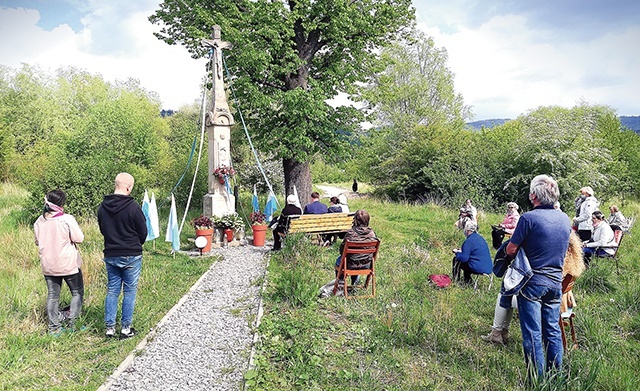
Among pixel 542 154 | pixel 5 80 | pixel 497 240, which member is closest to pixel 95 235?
pixel 497 240

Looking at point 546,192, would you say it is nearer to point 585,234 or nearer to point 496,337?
point 496,337

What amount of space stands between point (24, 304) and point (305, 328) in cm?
377

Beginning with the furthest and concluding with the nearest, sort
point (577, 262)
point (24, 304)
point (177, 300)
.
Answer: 1. point (177, 300)
2. point (24, 304)
3. point (577, 262)

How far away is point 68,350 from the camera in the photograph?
4.61m

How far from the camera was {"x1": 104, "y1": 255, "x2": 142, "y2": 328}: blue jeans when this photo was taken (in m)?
4.91

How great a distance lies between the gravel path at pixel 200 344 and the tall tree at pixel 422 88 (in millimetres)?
25764

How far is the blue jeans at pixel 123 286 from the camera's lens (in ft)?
16.1

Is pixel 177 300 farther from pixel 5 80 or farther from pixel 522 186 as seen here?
pixel 5 80

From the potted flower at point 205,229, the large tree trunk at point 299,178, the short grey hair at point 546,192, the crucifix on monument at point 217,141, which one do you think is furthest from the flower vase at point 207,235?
the short grey hair at point 546,192

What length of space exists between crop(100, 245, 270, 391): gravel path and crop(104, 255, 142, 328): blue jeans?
43 cm

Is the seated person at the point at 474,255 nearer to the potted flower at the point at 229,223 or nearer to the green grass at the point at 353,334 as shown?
the green grass at the point at 353,334

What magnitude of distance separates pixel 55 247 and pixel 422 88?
30243mm

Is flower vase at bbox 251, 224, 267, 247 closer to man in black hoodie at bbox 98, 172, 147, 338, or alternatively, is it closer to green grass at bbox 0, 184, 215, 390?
green grass at bbox 0, 184, 215, 390

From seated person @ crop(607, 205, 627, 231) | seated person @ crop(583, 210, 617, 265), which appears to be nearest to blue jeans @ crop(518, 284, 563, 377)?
seated person @ crop(583, 210, 617, 265)
